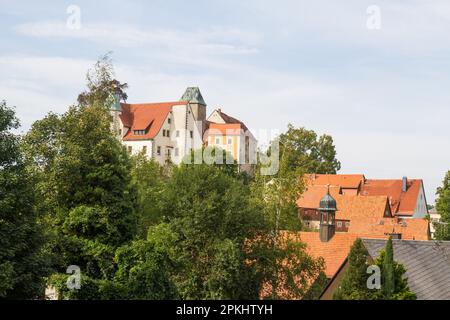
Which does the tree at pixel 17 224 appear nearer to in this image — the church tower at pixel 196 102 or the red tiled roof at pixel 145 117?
the red tiled roof at pixel 145 117

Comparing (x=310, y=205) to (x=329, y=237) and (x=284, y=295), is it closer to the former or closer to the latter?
(x=329, y=237)

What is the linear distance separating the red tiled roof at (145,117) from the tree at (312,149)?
19338mm

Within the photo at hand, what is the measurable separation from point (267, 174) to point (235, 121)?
58.3 m

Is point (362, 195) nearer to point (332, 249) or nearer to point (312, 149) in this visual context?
point (312, 149)

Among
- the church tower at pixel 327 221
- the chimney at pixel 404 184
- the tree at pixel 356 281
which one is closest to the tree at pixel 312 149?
the chimney at pixel 404 184

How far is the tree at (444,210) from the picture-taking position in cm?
6500

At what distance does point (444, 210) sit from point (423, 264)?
32249 mm

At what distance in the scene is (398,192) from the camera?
93375 millimetres

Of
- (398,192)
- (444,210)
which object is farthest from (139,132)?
(444,210)

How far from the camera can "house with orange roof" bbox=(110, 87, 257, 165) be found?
86.9 m

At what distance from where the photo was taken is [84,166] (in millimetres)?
33375

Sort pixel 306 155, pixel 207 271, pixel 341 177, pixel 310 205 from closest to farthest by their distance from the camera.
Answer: pixel 207 271 → pixel 310 205 → pixel 341 177 → pixel 306 155

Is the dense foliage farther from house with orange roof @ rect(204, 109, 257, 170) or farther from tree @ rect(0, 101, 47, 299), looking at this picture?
house with orange roof @ rect(204, 109, 257, 170)

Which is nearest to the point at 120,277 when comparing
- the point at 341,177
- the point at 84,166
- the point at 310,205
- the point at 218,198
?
the point at 84,166
